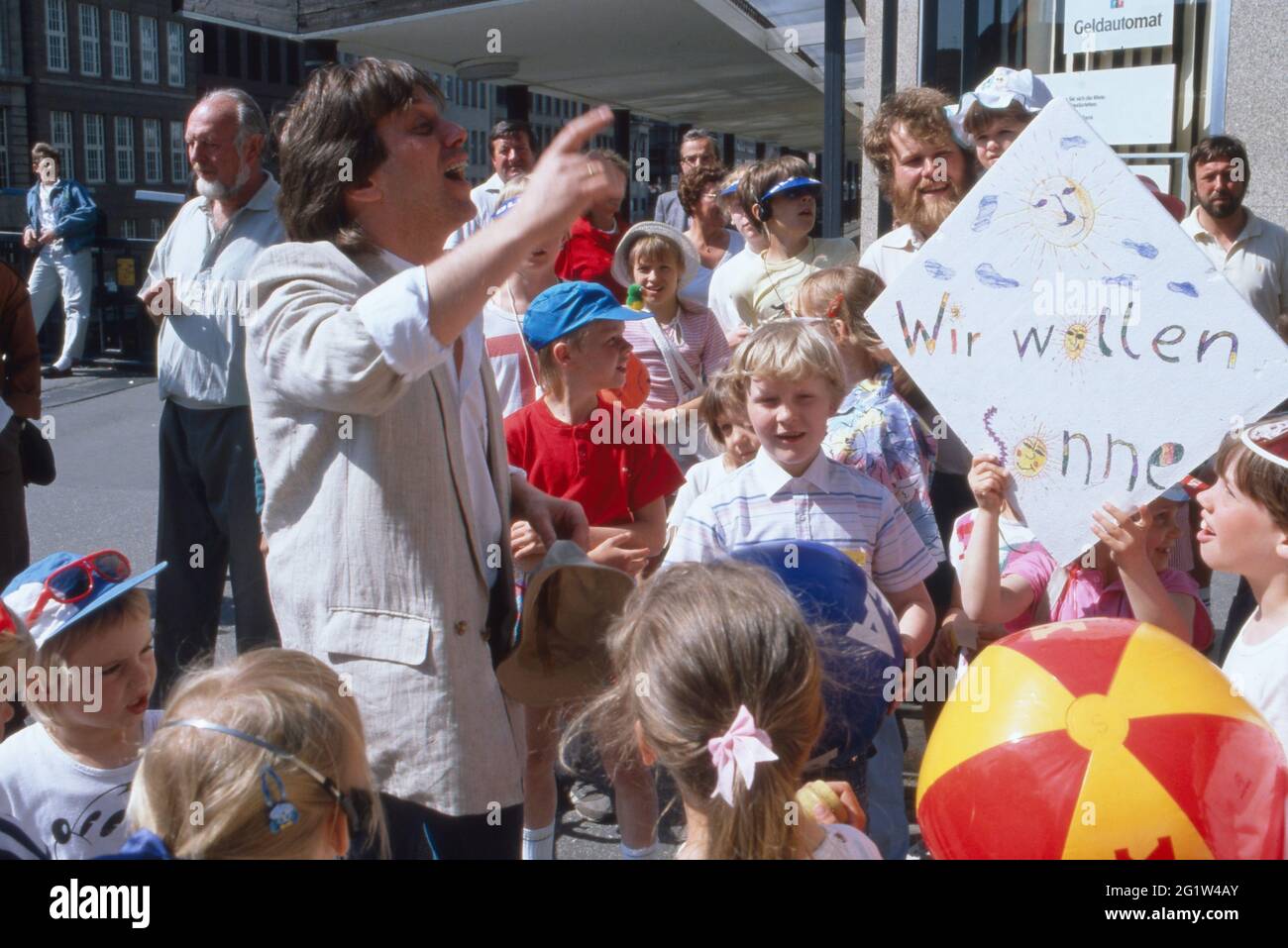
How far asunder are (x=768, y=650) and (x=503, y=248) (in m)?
0.71

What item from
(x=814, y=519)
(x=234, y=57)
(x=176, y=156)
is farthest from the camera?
(x=234, y=57)

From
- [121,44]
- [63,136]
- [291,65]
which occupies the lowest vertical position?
[63,136]

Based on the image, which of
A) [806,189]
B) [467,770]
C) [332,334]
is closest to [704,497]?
[467,770]

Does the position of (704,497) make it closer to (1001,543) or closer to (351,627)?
(1001,543)

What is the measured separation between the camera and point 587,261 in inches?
224

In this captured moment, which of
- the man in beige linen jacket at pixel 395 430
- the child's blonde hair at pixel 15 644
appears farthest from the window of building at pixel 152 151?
the man in beige linen jacket at pixel 395 430

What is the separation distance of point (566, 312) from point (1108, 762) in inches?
85.3

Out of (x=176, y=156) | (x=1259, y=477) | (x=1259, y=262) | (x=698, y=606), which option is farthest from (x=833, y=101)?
(x=176, y=156)

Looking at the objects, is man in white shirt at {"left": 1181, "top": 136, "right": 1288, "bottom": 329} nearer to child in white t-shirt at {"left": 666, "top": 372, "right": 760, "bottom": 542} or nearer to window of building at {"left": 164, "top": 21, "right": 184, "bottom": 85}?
child in white t-shirt at {"left": 666, "top": 372, "right": 760, "bottom": 542}

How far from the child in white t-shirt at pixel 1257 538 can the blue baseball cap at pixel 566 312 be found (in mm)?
1728

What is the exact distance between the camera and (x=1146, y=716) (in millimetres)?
1973

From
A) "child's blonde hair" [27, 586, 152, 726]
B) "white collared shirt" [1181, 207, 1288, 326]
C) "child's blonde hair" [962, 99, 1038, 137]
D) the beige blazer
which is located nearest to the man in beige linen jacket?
the beige blazer

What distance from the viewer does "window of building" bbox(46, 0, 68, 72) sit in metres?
43.1

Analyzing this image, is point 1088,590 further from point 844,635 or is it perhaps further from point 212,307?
point 212,307
